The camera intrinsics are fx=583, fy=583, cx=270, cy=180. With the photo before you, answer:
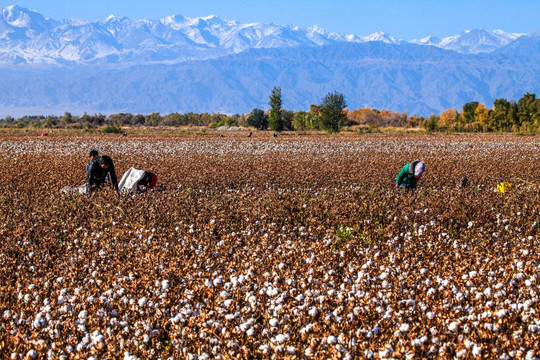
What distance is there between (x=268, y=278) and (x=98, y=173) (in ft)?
27.5

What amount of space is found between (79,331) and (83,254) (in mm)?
2611

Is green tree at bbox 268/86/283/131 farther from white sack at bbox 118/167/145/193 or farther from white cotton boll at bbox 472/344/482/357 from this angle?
white cotton boll at bbox 472/344/482/357

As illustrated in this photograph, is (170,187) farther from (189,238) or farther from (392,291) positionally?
(392,291)

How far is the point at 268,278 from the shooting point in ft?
18.6

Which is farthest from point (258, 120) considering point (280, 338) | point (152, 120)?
point (280, 338)

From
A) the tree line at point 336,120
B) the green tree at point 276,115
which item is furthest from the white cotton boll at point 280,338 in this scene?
the green tree at point 276,115

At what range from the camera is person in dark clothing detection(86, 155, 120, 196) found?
12570 millimetres

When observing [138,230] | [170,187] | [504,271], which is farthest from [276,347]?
[170,187]

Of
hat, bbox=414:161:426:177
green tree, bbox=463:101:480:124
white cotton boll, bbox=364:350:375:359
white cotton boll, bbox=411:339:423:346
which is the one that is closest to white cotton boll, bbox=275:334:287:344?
white cotton boll, bbox=364:350:375:359

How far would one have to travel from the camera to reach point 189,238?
26.2ft

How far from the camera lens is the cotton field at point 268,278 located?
431 centimetres

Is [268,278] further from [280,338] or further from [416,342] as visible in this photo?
[416,342]

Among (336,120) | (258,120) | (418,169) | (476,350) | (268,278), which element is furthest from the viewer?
(258,120)

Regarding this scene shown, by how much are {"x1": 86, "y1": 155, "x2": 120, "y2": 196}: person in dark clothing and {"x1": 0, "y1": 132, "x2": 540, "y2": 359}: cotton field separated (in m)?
0.63
